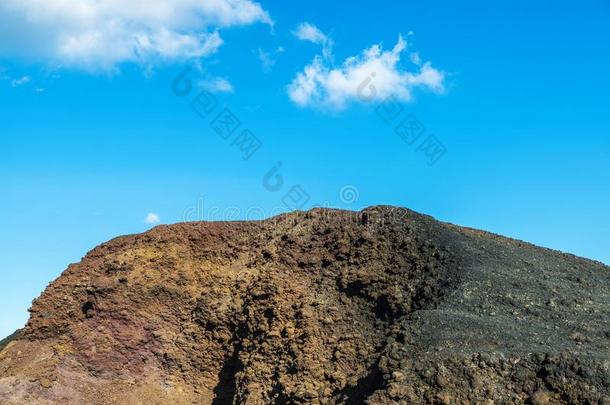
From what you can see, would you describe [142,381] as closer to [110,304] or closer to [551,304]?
[110,304]

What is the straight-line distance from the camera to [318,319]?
49.5 ft

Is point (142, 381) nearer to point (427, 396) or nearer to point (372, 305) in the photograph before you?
point (372, 305)

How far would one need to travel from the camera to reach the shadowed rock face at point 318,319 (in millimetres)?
11452

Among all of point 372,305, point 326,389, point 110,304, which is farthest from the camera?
point 110,304

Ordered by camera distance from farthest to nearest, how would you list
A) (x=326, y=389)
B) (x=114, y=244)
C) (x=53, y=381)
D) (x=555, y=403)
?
1. (x=114, y=244)
2. (x=53, y=381)
3. (x=326, y=389)
4. (x=555, y=403)

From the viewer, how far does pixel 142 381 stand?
17219 millimetres

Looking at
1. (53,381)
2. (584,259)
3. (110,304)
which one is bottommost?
(53,381)

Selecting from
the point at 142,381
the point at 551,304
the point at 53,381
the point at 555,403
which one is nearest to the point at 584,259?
the point at 551,304

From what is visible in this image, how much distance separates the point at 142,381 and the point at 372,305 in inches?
288

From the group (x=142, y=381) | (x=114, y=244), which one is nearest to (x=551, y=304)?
(x=142, y=381)

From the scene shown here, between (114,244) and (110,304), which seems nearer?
(110,304)

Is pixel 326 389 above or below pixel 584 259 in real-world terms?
below

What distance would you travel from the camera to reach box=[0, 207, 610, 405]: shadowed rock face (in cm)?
1145

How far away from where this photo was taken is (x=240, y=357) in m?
16.1
